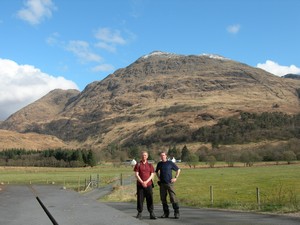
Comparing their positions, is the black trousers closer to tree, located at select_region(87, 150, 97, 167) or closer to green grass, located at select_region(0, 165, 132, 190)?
green grass, located at select_region(0, 165, 132, 190)

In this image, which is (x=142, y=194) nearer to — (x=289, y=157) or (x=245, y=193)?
(x=245, y=193)

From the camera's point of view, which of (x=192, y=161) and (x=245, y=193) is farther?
(x=192, y=161)

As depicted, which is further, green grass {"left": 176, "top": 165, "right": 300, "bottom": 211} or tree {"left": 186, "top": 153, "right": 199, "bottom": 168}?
tree {"left": 186, "top": 153, "right": 199, "bottom": 168}

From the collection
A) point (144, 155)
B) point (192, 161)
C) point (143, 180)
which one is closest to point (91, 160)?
point (192, 161)

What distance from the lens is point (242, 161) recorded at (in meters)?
135

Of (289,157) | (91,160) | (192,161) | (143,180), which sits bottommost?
(143,180)

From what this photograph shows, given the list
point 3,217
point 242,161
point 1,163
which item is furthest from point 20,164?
point 3,217

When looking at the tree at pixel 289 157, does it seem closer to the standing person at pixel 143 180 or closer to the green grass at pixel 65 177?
the green grass at pixel 65 177

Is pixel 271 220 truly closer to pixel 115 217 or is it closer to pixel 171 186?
pixel 171 186

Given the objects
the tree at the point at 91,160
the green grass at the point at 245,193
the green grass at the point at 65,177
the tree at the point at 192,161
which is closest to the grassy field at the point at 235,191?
the green grass at the point at 245,193

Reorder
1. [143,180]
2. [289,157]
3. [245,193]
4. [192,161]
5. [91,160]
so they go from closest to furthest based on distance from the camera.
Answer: [143,180]
[245,193]
[289,157]
[192,161]
[91,160]

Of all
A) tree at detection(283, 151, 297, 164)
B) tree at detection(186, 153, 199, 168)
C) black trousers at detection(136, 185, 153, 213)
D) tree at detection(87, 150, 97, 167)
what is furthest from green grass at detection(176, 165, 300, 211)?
tree at detection(87, 150, 97, 167)

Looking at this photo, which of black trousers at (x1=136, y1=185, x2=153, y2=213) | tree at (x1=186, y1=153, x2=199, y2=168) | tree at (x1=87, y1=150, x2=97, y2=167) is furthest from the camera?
tree at (x1=87, y1=150, x2=97, y2=167)

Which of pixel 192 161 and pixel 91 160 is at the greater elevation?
pixel 91 160
